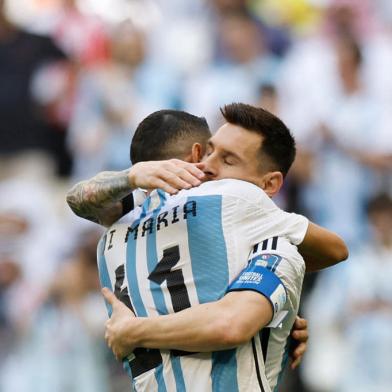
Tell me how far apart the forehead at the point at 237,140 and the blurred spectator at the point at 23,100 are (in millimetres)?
6382

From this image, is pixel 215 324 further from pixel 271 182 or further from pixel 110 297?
pixel 271 182

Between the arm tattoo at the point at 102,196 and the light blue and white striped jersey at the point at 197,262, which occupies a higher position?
the arm tattoo at the point at 102,196

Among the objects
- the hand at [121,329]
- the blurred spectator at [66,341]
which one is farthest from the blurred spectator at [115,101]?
the hand at [121,329]

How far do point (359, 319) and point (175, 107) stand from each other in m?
2.76

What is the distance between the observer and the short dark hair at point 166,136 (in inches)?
188

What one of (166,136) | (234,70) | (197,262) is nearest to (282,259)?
(197,262)

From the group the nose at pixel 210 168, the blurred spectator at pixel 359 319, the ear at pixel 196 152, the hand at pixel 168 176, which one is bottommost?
the blurred spectator at pixel 359 319

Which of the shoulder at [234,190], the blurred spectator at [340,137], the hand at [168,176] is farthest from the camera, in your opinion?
the blurred spectator at [340,137]

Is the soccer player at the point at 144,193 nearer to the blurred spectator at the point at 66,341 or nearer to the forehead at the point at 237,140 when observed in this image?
the forehead at the point at 237,140

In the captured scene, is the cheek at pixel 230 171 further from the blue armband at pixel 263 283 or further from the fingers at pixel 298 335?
the fingers at pixel 298 335

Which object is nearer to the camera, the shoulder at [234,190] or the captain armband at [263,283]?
the captain armband at [263,283]

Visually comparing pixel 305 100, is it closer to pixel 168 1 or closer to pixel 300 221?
pixel 168 1

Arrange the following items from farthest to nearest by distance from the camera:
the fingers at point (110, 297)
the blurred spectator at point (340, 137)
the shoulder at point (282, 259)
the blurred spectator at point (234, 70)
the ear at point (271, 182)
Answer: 1. the blurred spectator at point (234, 70)
2. the blurred spectator at point (340, 137)
3. the ear at point (271, 182)
4. the fingers at point (110, 297)
5. the shoulder at point (282, 259)

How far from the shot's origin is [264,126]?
465 cm
